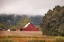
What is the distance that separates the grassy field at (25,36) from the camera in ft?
13.4

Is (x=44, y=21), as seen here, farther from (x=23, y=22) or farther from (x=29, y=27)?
(x=23, y=22)

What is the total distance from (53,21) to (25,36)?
0.88 meters

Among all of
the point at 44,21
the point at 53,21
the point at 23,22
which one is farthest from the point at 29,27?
the point at 53,21

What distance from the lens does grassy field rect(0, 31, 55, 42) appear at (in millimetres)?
4078

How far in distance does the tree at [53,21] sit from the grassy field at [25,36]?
158 mm

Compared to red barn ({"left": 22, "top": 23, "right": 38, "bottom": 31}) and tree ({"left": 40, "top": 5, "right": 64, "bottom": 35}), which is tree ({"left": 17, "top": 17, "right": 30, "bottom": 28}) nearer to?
red barn ({"left": 22, "top": 23, "right": 38, "bottom": 31})

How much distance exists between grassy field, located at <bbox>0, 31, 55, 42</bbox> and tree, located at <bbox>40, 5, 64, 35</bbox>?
16 cm

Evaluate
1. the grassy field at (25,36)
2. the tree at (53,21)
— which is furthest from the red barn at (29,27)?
the tree at (53,21)

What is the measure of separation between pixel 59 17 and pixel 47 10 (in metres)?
0.39

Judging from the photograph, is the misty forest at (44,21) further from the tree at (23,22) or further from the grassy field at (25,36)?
the grassy field at (25,36)

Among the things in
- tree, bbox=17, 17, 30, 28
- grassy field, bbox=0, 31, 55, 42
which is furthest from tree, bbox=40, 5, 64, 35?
tree, bbox=17, 17, 30, 28

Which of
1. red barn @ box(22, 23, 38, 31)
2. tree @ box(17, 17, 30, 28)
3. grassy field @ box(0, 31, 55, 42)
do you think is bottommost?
grassy field @ box(0, 31, 55, 42)

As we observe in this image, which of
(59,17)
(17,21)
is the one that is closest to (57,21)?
(59,17)

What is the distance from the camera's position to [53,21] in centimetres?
412
